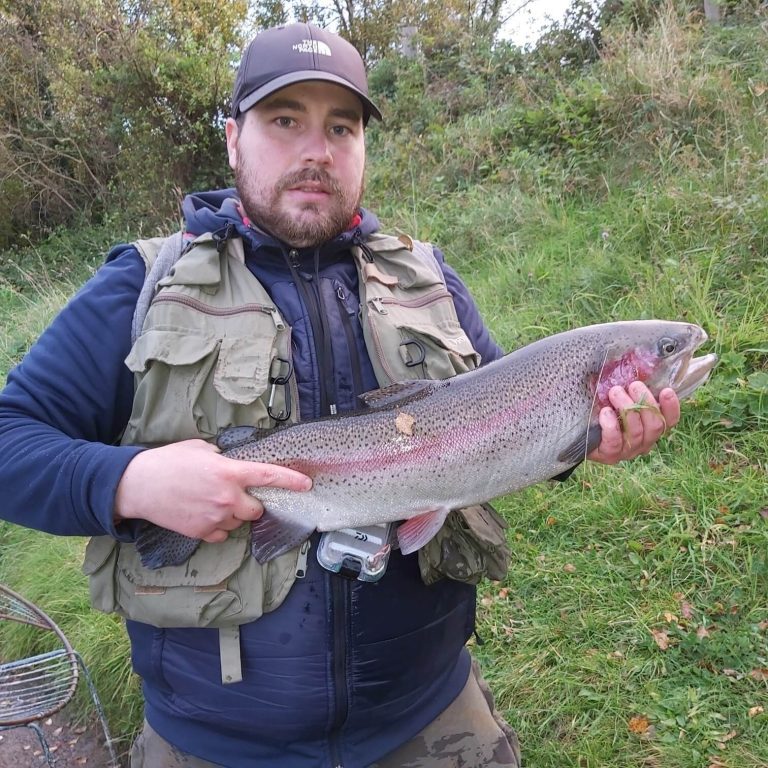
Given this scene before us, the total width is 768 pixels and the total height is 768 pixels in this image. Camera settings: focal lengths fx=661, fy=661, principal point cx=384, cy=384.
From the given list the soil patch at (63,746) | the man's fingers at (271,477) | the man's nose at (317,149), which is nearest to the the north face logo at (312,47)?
the man's nose at (317,149)

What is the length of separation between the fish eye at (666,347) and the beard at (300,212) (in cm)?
111

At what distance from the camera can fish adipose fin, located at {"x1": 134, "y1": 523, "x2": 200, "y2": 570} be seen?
6.09 ft

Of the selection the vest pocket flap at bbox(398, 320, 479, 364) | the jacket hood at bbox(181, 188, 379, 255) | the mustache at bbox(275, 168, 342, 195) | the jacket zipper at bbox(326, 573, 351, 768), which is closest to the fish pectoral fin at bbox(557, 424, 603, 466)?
the vest pocket flap at bbox(398, 320, 479, 364)

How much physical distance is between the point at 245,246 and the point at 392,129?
909 centimetres

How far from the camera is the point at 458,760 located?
2.13 meters

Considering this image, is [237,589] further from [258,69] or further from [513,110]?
[513,110]

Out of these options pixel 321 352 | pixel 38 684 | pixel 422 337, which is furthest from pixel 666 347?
pixel 38 684

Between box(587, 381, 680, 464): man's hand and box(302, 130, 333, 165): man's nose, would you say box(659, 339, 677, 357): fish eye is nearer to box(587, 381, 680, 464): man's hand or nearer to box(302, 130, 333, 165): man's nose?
box(587, 381, 680, 464): man's hand

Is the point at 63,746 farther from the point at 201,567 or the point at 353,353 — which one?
the point at 353,353

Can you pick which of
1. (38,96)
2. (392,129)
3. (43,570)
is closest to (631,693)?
(43,570)

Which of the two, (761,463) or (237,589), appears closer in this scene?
(237,589)

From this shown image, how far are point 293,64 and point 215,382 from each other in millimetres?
1048

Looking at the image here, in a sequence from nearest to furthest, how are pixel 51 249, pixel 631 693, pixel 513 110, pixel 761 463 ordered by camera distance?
pixel 631 693 < pixel 761 463 < pixel 513 110 < pixel 51 249

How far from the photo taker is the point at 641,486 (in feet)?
11.9
